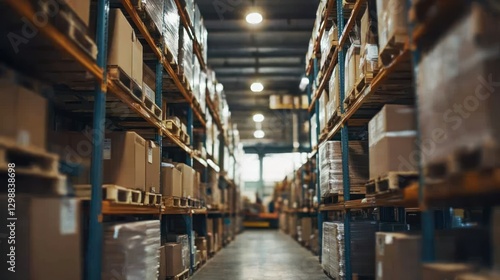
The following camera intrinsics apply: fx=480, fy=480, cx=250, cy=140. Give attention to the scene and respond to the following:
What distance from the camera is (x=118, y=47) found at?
14.1 ft

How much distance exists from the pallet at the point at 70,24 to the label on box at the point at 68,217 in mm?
1141

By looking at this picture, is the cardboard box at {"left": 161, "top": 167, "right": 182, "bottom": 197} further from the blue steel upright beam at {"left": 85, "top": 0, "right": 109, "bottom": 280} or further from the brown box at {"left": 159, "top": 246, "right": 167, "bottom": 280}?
the blue steel upright beam at {"left": 85, "top": 0, "right": 109, "bottom": 280}

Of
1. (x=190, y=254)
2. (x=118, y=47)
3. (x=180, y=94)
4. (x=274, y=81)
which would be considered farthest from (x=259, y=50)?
(x=118, y=47)

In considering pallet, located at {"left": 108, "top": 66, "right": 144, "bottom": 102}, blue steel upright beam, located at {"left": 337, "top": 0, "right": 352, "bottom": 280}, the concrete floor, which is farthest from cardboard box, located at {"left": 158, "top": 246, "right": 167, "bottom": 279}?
blue steel upright beam, located at {"left": 337, "top": 0, "right": 352, "bottom": 280}

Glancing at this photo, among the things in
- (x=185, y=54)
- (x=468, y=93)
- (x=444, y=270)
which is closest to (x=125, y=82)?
(x=185, y=54)

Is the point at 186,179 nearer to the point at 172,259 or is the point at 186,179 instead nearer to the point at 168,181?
the point at 168,181

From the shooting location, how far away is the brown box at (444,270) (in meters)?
2.80

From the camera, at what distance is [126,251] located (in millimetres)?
4020

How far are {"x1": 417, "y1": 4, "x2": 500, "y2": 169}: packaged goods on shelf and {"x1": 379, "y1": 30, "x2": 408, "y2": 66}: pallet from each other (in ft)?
2.35

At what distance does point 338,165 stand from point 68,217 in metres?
3.96

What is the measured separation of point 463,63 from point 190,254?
5723 millimetres

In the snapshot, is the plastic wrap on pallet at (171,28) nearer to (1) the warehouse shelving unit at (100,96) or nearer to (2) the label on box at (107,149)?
(1) the warehouse shelving unit at (100,96)

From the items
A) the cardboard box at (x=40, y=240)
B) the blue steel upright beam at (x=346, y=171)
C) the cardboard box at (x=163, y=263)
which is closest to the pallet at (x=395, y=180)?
the blue steel upright beam at (x=346, y=171)

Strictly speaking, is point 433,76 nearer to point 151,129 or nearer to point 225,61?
point 151,129
